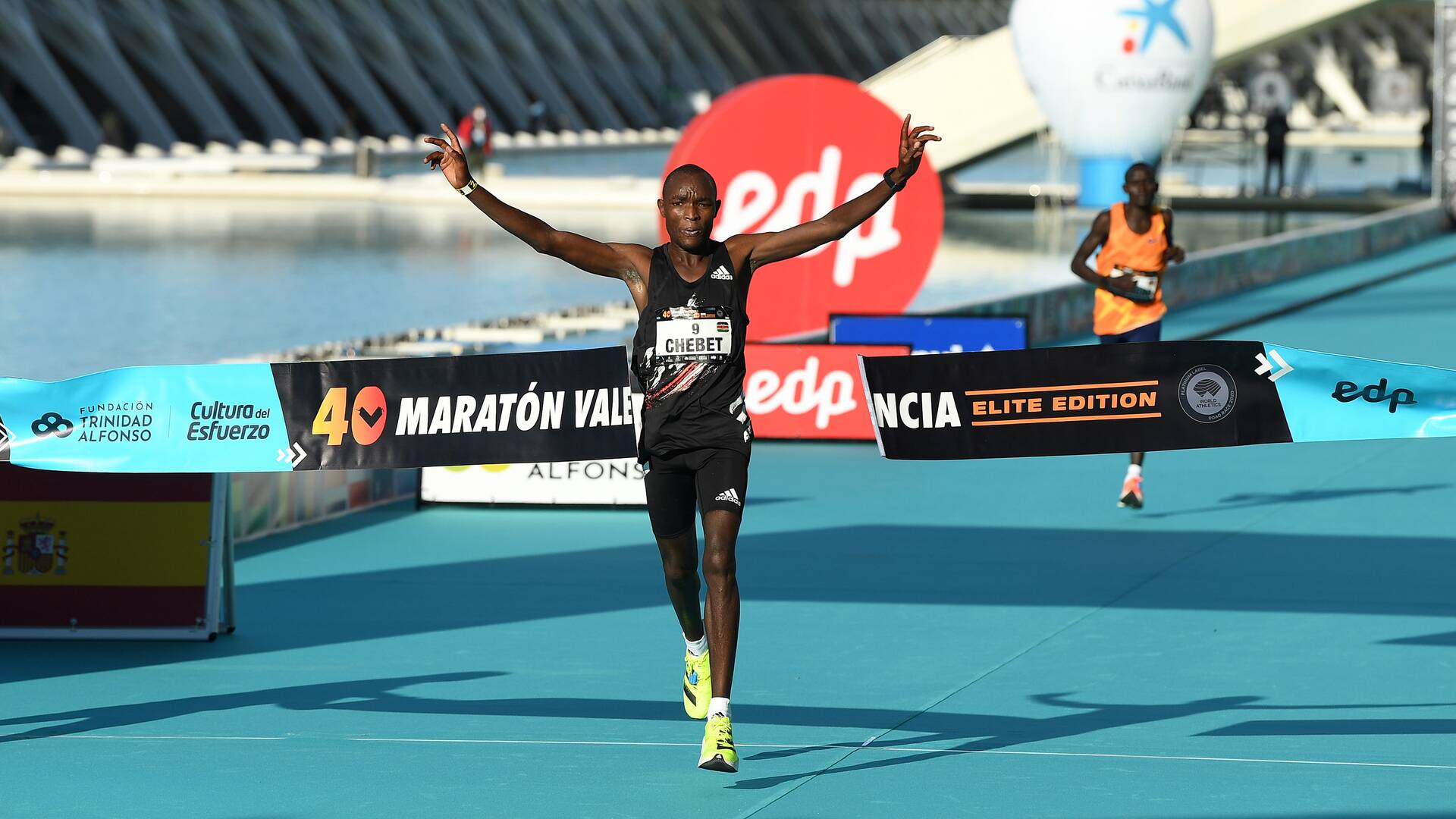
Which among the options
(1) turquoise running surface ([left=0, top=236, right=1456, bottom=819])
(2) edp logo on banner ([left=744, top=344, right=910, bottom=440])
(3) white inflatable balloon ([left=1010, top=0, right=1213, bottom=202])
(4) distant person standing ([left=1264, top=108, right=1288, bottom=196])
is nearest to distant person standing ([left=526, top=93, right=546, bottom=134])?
(4) distant person standing ([left=1264, top=108, right=1288, bottom=196])

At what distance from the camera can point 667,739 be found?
718 centimetres

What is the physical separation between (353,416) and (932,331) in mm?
8656

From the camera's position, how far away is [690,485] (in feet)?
23.0

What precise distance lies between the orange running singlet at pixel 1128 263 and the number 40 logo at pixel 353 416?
549cm

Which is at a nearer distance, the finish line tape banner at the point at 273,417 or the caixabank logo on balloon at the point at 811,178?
the finish line tape banner at the point at 273,417

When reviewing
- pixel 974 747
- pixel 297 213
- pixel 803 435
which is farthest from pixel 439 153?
pixel 297 213

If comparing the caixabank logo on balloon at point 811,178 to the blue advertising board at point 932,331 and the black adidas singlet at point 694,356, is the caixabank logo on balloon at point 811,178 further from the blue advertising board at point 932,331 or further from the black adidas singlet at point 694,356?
the black adidas singlet at point 694,356

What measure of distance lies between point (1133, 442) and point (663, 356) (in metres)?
1.76

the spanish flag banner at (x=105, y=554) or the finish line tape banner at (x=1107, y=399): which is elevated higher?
the finish line tape banner at (x=1107, y=399)

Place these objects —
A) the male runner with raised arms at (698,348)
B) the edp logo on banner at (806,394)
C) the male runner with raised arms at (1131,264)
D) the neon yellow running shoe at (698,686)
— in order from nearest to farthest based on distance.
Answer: the male runner with raised arms at (698,348)
the neon yellow running shoe at (698,686)
the male runner with raised arms at (1131,264)
the edp logo on banner at (806,394)

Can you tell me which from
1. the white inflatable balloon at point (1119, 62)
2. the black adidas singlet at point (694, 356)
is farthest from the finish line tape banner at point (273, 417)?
the white inflatable balloon at point (1119, 62)

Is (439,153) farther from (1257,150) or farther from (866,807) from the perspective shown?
(1257,150)

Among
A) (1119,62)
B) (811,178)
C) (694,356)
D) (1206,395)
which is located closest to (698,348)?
(694,356)

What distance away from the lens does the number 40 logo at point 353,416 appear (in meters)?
7.55
